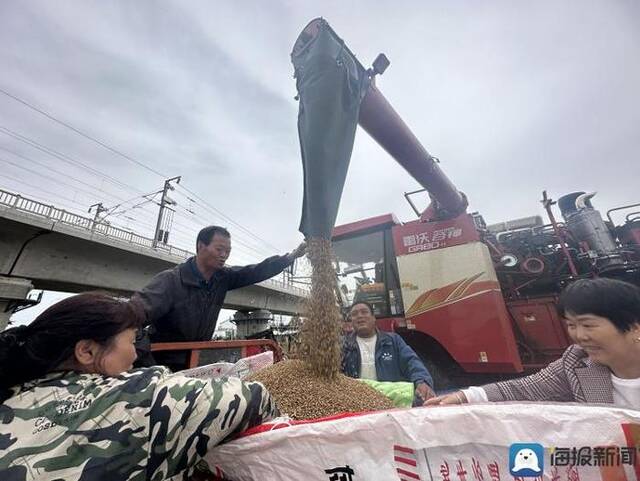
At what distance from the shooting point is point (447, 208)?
418 centimetres

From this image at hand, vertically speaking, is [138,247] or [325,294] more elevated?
[138,247]

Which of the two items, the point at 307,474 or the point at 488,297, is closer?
the point at 307,474

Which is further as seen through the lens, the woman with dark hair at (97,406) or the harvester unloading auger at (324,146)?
the harvester unloading auger at (324,146)

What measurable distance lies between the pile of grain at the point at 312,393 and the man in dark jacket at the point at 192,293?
2.79 ft

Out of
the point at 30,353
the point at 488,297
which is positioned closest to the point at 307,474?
the point at 30,353

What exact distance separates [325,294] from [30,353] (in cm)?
129

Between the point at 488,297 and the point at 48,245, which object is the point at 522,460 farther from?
the point at 48,245

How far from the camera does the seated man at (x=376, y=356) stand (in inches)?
94.7

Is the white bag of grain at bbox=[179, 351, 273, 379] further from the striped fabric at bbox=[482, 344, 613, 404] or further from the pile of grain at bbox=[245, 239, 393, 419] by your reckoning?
the striped fabric at bbox=[482, 344, 613, 404]

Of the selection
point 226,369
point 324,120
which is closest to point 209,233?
point 226,369

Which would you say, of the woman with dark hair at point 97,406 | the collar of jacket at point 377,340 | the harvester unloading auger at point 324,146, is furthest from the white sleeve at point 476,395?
the collar of jacket at point 377,340

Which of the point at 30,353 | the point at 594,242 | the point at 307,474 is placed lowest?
the point at 307,474

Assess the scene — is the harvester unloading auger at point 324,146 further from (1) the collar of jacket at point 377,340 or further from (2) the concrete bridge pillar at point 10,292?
(2) the concrete bridge pillar at point 10,292

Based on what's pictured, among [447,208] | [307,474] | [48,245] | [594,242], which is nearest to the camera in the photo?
[307,474]
